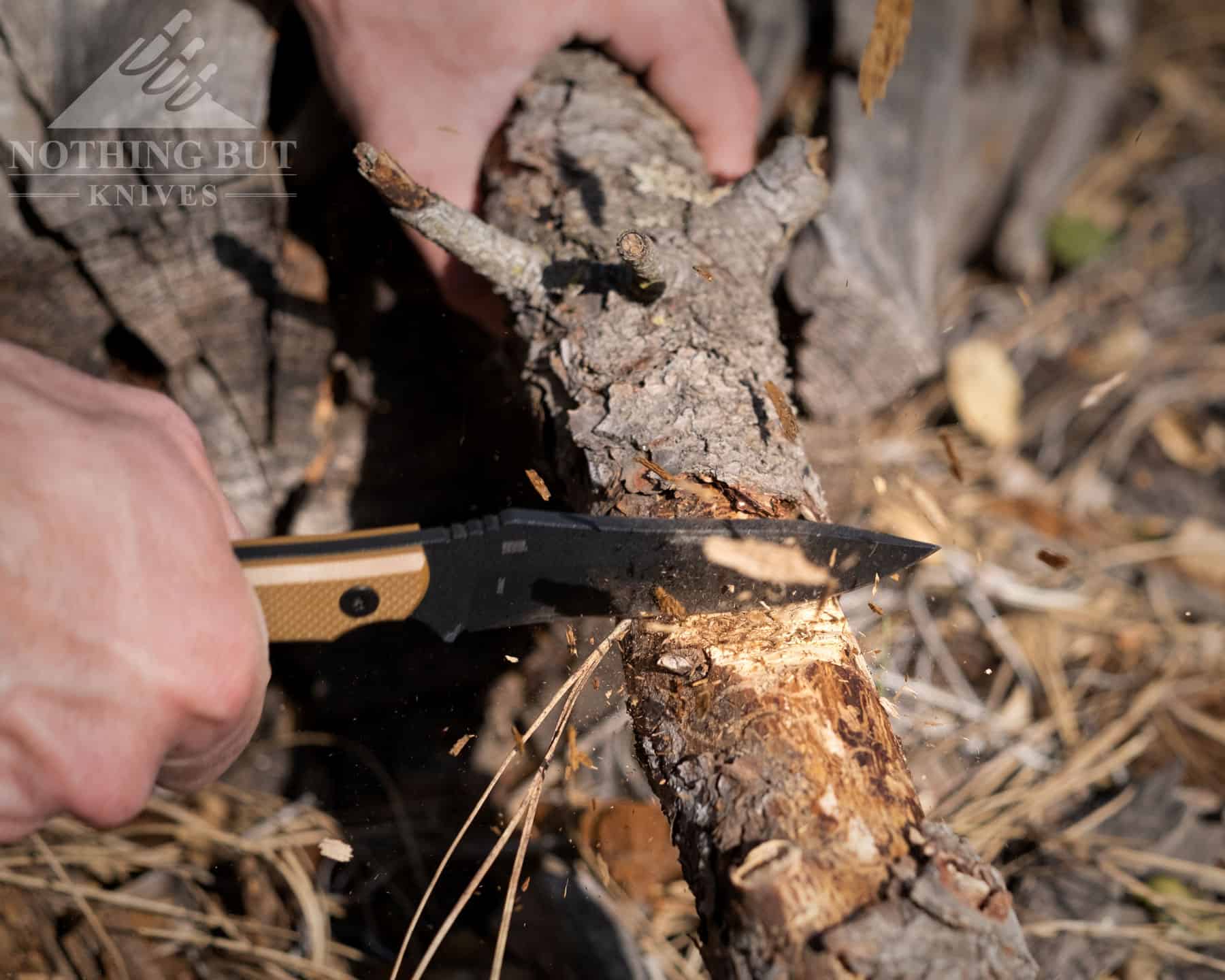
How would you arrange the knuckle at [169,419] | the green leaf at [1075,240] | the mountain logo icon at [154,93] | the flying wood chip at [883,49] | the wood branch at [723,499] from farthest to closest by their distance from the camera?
the green leaf at [1075,240]
the flying wood chip at [883,49]
the mountain logo icon at [154,93]
the knuckle at [169,419]
the wood branch at [723,499]

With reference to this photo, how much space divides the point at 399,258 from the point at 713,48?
0.93 m

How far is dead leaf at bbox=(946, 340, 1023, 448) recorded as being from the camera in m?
3.13

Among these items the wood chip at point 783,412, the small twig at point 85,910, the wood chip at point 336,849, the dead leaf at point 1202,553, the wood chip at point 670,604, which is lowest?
the dead leaf at point 1202,553

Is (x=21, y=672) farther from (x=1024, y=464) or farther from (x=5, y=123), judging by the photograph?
(x=1024, y=464)

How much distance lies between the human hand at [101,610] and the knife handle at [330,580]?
0.11ft

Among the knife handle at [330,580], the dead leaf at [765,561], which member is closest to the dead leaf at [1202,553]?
the dead leaf at [765,561]

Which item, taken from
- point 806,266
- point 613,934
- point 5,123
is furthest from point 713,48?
point 613,934

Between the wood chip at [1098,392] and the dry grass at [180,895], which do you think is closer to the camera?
the dry grass at [180,895]

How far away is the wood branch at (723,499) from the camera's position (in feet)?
3.36

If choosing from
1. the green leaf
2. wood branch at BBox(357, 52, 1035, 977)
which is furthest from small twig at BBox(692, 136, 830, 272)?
the green leaf

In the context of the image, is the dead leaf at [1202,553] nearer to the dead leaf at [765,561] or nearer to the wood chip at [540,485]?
the dead leaf at [765,561]

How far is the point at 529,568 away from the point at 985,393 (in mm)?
2418

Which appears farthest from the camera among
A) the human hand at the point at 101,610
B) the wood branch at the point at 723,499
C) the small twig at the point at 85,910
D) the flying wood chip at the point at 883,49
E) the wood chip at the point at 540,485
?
the flying wood chip at the point at 883,49

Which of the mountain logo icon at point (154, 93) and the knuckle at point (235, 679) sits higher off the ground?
the mountain logo icon at point (154, 93)
